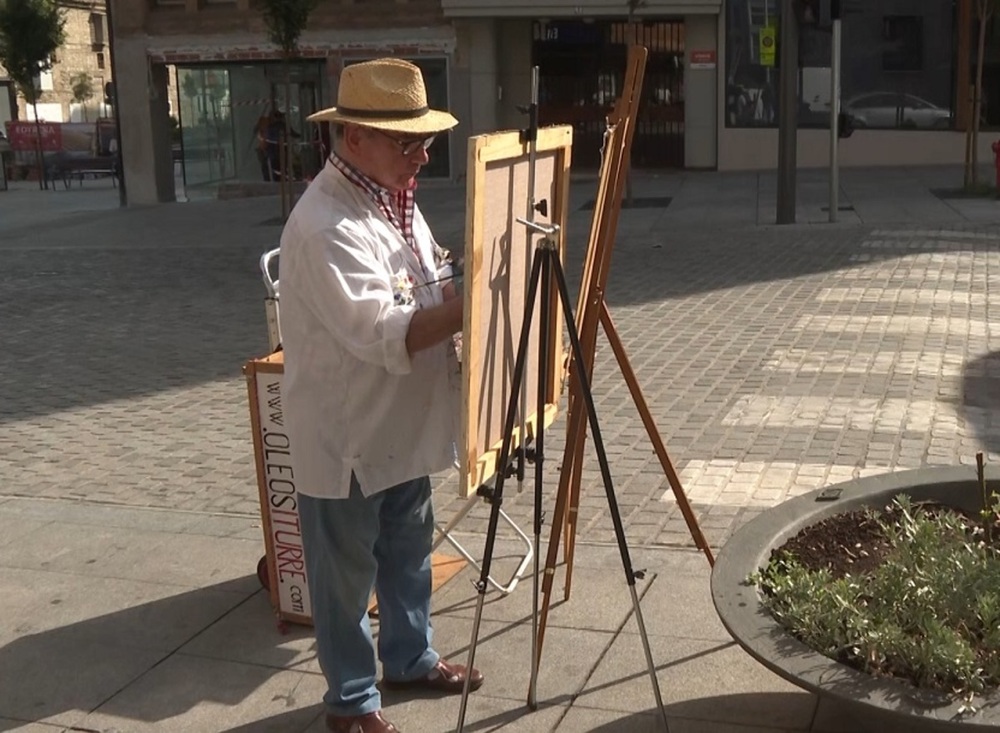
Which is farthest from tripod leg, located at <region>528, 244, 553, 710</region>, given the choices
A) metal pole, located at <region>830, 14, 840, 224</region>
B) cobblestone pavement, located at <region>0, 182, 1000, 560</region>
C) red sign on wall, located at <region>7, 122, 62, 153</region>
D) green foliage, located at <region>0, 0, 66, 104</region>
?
green foliage, located at <region>0, 0, 66, 104</region>

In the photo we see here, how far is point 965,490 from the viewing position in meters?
3.75

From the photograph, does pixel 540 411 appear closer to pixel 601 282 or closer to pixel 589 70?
pixel 601 282

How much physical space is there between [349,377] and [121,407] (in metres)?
5.30

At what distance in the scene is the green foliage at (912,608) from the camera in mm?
2898

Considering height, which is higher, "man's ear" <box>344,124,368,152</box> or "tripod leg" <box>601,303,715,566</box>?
"man's ear" <box>344,124,368,152</box>

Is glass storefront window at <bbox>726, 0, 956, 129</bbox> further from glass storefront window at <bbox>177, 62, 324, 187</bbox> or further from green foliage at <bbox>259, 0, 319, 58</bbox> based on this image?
green foliage at <bbox>259, 0, 319, 58</bbox>

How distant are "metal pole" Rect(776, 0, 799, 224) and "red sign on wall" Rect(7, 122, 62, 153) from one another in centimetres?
2416

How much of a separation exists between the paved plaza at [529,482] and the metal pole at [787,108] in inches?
62.3

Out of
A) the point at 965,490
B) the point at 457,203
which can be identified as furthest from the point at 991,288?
the point at 457,203

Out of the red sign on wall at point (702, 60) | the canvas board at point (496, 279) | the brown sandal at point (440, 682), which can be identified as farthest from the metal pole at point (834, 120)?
the brown sandal at point (440, 682)

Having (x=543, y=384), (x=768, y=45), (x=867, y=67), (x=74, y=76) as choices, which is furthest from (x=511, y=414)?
(x=74, y=76)

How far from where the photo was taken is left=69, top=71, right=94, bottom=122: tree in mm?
49875

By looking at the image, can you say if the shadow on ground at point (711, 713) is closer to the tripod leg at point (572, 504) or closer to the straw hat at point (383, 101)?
the tripod leg at point (572, 504)

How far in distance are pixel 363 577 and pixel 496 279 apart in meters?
0.92
